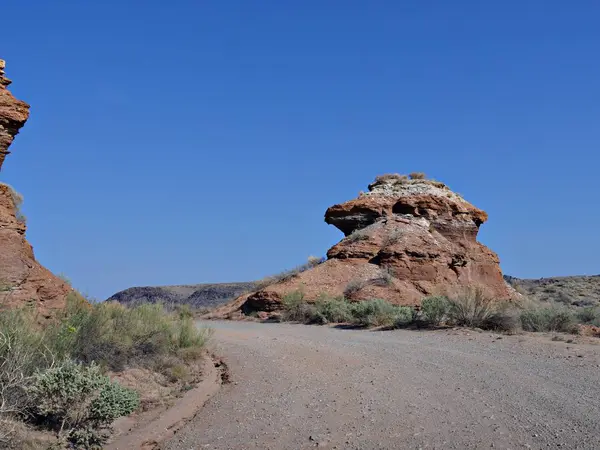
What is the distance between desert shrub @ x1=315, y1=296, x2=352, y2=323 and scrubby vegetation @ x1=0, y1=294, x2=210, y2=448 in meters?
12.7

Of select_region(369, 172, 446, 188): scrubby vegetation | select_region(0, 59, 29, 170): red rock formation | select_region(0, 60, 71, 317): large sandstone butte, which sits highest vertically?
select_region(369, 172, 446, 188): scrubby vegetation

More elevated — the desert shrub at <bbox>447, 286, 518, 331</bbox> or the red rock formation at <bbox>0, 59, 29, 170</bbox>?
the red rock formation at <bbox>0, 59, 29, 170</bbox>

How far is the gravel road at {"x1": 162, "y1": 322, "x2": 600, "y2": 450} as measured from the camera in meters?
6.31

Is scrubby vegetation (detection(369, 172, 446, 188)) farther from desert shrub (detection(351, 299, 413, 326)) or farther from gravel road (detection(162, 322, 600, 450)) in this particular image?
gravel road (detection(162, 322, 600, 450))

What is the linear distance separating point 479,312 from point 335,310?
20.7 feet

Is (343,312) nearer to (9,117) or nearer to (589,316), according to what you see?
(589,316)

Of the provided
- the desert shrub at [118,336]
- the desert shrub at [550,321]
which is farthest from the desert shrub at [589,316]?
the desert shrub at [118,336]

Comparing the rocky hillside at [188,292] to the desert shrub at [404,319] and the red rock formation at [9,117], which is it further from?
the red rock formation at [9,117]

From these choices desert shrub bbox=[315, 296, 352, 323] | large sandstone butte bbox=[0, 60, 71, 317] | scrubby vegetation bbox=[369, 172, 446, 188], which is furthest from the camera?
scrubby vegetation bbox=[369, 172, 446, 188]

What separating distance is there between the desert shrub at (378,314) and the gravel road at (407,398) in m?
5.19

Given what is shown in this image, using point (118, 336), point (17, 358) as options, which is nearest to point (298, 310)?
point (118, 336)

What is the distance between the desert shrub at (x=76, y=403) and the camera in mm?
6320

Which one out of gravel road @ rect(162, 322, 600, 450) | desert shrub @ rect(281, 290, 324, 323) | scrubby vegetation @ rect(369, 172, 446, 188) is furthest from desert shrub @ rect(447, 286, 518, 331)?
scrubby vegetation @ rect(369, 172, 446, 188)

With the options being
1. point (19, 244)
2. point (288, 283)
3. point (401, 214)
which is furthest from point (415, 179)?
point (19, 244)
